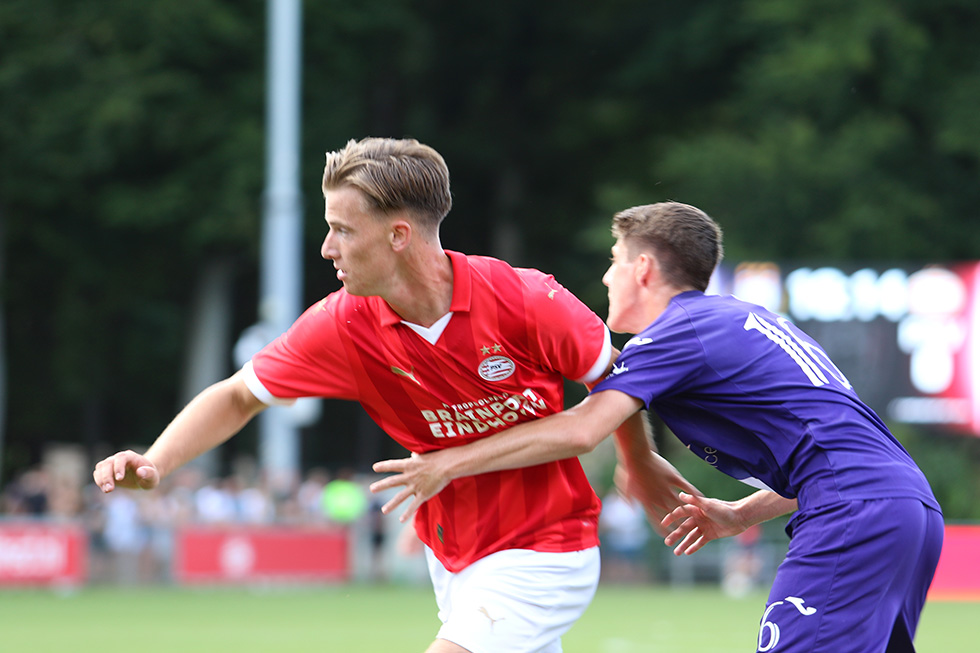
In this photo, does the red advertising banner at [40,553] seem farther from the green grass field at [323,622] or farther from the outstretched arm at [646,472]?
the outstretched arm at [646,472]

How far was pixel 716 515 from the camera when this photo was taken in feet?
16.0

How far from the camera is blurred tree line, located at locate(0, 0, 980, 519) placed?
90.0 ft

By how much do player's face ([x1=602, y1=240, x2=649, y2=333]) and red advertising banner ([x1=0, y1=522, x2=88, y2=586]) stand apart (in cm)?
1578

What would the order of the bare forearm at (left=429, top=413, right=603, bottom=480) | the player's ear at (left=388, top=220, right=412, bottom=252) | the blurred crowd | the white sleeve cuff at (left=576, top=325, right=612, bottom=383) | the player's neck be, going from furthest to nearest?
the blurred crowd
the white sleeve cuff at (left=576, top=325, right=612, bottom=383)
the player's neck
the player's ear at (left=388, top=220, right=412, bottom=252)
the bare forearm at (left=429, top=413, right=603, bottom=480)

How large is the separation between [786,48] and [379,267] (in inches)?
1033

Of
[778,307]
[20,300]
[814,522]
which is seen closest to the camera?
[814,522]

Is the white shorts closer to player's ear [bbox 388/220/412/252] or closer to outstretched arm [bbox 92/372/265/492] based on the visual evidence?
outstretched arm [bbox 92/372/265/492]

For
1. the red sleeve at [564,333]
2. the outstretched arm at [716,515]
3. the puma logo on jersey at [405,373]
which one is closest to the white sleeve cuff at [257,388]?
the puma logo on jersey at [405,373]

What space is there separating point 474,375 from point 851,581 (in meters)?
1.44

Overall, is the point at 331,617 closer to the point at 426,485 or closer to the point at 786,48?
the point at 426,485

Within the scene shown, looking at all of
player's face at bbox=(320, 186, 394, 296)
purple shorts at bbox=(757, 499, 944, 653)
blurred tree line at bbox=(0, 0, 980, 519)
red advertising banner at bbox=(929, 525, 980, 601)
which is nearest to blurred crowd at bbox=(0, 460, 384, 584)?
blurred tree line at bbox=(0, 0, 980, 519)

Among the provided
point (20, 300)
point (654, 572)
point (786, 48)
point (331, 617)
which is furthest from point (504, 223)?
point (331, 617)

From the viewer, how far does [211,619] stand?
14516 millimetres

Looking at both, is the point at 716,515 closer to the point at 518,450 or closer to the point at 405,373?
the point at 518,450
